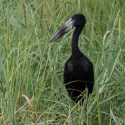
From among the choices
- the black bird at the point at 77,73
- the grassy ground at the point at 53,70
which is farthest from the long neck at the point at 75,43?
the grassy ground at the point at 53,70

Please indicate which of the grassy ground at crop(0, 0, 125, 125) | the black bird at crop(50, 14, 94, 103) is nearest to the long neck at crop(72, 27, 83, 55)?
the black bird at crop(50, 14, 94, 103)

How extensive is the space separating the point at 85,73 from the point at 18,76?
53cm

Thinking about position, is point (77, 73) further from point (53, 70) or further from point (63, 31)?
point (63, 31)

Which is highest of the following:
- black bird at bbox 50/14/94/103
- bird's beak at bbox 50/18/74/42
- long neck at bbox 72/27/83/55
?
bird's beak at bbox 50/18/74/42

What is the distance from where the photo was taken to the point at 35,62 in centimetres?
404

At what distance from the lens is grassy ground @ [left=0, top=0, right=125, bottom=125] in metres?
3.42

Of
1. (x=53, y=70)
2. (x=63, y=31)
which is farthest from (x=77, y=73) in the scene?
(x=63, y=31)

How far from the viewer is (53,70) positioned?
12.9 feet

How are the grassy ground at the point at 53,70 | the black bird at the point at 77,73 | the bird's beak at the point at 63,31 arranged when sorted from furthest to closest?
the bird's beak at the point at 63,31 < the black bird at the point at 77,73 < the grassy ground at the point at 53,70

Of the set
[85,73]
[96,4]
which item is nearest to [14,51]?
[85,73]

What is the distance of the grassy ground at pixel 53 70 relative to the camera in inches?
134

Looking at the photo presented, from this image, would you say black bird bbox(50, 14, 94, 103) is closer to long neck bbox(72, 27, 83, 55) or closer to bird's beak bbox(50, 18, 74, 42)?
long neck bbox(72, 27, 83, 55)

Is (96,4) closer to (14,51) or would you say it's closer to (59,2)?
(59,2)

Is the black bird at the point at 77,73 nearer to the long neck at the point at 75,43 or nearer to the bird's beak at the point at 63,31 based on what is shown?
the long neck at the point at 75,43
